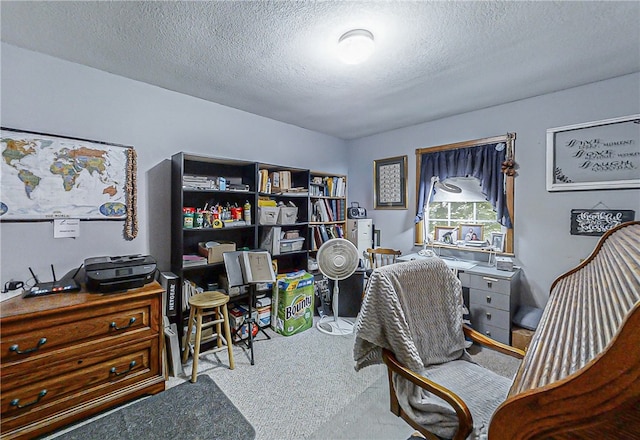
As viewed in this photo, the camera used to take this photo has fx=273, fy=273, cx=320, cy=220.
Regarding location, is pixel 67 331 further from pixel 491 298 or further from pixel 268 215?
pixel 491 298

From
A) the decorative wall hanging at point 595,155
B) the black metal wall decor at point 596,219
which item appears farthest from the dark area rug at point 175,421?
the decorative wall hanging at point 595,155

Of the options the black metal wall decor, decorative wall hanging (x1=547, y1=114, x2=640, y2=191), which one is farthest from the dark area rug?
decorative wall hanging (x1=547, y1=114, x2=640, y2=191)

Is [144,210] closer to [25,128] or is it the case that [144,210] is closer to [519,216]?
[25,128]

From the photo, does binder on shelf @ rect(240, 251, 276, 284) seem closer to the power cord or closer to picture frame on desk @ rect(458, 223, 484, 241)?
the power cord

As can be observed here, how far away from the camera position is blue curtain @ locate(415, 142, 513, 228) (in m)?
2.96

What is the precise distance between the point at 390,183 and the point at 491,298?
193 cm

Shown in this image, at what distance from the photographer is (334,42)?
1.85 metres

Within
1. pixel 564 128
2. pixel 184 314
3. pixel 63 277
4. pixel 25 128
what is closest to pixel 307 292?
pixel 184 314

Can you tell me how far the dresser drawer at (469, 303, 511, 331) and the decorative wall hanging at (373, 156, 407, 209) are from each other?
61.4 inches

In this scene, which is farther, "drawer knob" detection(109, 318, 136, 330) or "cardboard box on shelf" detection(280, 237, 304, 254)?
"cardboard box on shelf" detection(280, 237, 304, 254)

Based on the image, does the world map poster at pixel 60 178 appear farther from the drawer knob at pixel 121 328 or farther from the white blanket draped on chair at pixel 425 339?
the white blanket draped on chair at pixel 425 339

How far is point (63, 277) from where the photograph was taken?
6.97 ft

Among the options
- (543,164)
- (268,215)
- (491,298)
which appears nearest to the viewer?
(491,298)

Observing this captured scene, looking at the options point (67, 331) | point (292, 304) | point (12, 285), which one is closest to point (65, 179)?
point (12, 285)
